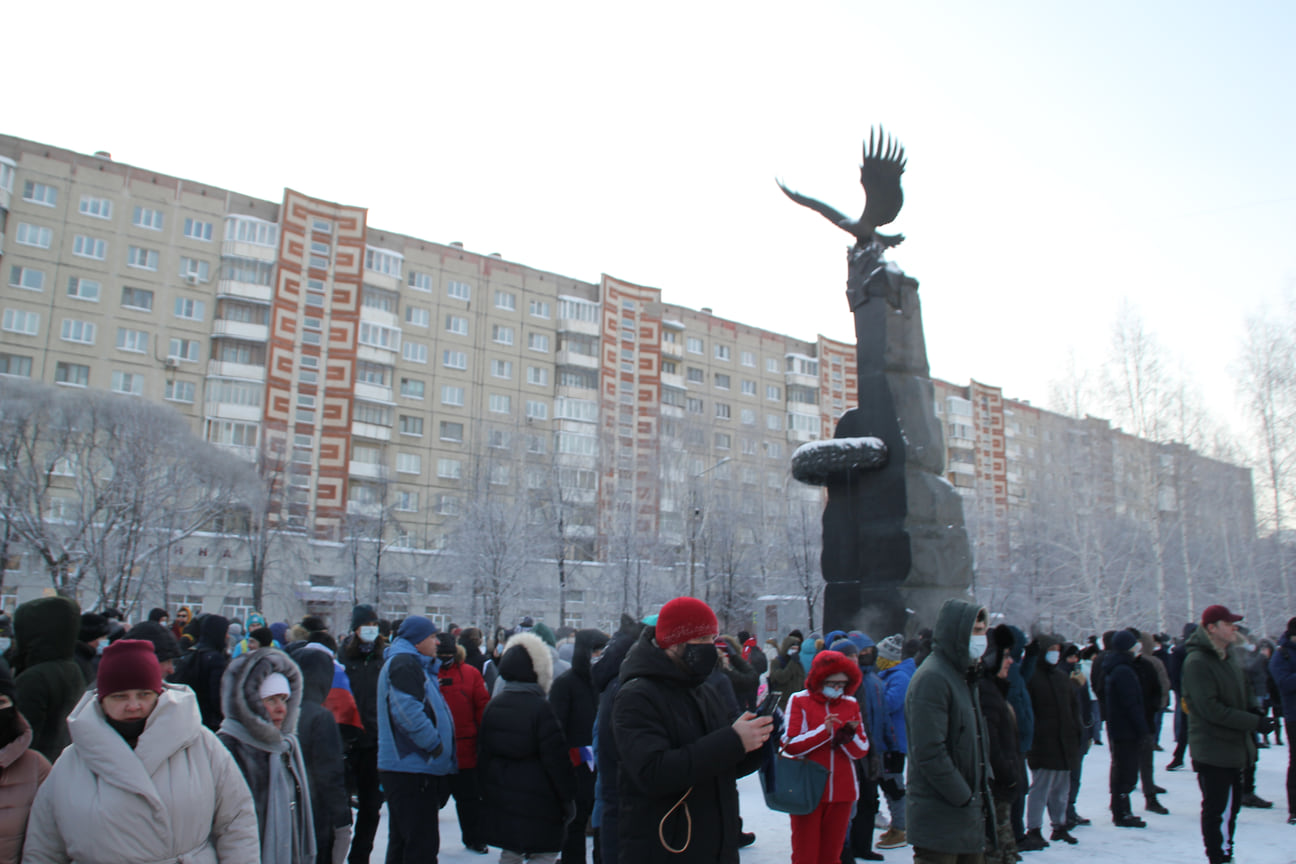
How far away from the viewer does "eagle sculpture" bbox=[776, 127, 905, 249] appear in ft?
48.6

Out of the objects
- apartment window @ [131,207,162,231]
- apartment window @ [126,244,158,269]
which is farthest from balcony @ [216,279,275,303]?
apartment window @ [131,207,162,231]

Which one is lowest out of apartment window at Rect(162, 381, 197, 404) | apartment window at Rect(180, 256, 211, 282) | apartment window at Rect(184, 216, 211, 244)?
apartment window at Rect(162, 381, 197, 404)

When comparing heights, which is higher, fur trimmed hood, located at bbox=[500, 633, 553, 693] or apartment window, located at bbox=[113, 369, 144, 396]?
apartment window, located at bbox=[113, 369, 144, 396]

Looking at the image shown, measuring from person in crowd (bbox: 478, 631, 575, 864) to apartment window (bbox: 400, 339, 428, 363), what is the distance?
46.3 metres

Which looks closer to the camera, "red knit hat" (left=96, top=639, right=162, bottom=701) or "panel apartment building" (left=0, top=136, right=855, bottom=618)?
"red knit hat" (left=96, top=639, right=162, bottom=701)

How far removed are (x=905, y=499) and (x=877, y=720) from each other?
6.12m

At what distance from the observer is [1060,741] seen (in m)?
7.92

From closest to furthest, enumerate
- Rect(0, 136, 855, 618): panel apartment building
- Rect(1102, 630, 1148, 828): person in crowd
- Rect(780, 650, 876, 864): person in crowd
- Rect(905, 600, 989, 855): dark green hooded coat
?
Rect(905, 600, 989, 855): dark green hooded coat, Rect(780, 650, 876, 864): person in crowd, Rect(1102, 630, 1148, 828): person in crowd, Rect(0, 136, 855, 618): panel apartment building

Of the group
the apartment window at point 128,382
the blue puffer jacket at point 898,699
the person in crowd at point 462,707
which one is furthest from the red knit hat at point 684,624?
the apartment window at point 128,382

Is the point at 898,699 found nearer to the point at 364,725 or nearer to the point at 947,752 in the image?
the point at 947,752

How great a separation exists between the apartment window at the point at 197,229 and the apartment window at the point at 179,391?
7.20 meters

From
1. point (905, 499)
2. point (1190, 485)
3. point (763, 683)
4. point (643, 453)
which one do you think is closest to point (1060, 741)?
point (905, 499)

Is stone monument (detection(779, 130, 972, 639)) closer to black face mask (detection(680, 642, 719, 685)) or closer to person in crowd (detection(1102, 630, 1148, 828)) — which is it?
person in crowd (detection(1102, 630, 1148, 828))

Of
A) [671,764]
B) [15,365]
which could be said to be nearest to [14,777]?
[671,764]
